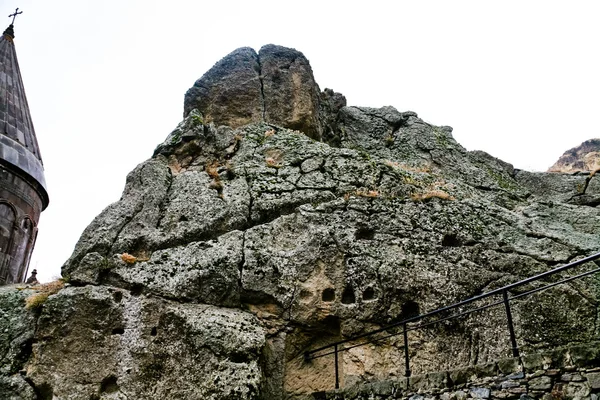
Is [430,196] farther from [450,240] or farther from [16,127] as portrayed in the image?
[16,127]

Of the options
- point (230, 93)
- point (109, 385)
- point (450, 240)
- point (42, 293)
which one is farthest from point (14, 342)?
point (230, 93)

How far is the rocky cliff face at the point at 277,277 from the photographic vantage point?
405 inches

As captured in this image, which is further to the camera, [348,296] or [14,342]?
[348,296]

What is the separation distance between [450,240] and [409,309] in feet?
7.21

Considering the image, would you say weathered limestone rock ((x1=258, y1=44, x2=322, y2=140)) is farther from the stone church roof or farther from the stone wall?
the stone wall

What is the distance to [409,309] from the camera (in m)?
11.3

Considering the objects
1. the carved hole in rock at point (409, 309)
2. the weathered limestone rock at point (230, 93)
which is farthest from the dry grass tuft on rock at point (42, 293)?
the weathered limestone rock at point (230, 93)

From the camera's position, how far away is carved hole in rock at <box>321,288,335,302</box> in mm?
11430

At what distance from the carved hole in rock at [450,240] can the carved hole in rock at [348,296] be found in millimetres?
2626

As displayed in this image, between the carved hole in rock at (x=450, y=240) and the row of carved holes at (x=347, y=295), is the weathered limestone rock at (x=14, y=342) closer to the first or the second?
the row of carved holes at (x=347, y=295)

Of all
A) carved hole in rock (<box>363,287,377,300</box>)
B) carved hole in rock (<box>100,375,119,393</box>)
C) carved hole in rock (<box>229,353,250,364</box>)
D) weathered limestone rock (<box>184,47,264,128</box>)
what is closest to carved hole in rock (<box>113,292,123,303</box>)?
carved hole in rock (<box>100,375,119,393</box>)

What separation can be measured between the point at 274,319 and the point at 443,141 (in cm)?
1083

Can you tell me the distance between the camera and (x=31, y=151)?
25.1 meters

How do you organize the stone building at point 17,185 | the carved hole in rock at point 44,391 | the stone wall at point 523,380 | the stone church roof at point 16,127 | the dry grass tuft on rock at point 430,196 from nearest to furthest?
1. the stone wall at point 523,380
2. the carved hole in rock at point 44,391
3. the dry grass tuft on rock at point 430,196
4. the stone building at point 17,185
5. the stone church roof at point 16,127
